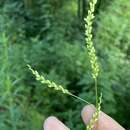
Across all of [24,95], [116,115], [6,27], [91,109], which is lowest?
[116,115]

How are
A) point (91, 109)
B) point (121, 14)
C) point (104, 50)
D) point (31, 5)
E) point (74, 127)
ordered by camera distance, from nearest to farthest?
1. point (91, 109)
2. point (74, 127)
3. point (104, 50)
4. point (121, 14)
5. point (31, 5)

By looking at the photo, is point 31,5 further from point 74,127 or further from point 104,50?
point 74,127

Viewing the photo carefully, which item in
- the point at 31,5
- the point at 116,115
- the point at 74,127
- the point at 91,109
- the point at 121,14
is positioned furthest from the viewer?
the point at 31,5

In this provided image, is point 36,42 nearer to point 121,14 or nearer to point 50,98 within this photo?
point 50,98

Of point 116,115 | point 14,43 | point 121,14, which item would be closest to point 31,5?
point 14,43

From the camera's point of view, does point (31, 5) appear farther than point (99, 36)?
Yes

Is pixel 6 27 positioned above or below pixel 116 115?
above
